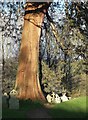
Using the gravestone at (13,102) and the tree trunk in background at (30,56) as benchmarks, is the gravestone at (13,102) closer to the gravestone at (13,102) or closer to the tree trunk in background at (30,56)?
the gravestone at (13,102)

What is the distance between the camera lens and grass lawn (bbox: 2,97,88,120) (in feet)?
32.0

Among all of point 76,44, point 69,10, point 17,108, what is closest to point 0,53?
point 76,44

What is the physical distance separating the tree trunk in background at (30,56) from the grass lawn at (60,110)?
0.95 metres

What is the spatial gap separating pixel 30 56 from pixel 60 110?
316 centimetres

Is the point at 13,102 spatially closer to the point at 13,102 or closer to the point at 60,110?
the point at 13,102

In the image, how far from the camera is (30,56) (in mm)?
12906

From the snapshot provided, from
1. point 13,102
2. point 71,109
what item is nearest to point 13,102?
point 13,102

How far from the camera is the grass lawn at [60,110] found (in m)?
9.74

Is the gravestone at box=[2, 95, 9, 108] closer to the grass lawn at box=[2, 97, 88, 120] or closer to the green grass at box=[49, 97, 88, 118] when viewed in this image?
the grass lawn at box=[2, 97, 88, 120]

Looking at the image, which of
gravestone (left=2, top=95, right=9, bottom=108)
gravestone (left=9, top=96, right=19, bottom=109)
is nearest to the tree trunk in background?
gravestone (left=9, top=96, right=19, bottom=109)

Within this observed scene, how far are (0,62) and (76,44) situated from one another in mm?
10597

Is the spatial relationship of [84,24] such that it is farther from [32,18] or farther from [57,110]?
[57,110]

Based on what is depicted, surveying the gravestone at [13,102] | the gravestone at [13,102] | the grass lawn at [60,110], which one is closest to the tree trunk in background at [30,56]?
the gravestone at [13,102]

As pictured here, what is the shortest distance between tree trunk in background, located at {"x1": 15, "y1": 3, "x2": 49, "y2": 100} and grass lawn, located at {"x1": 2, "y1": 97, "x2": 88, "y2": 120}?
954 mm
